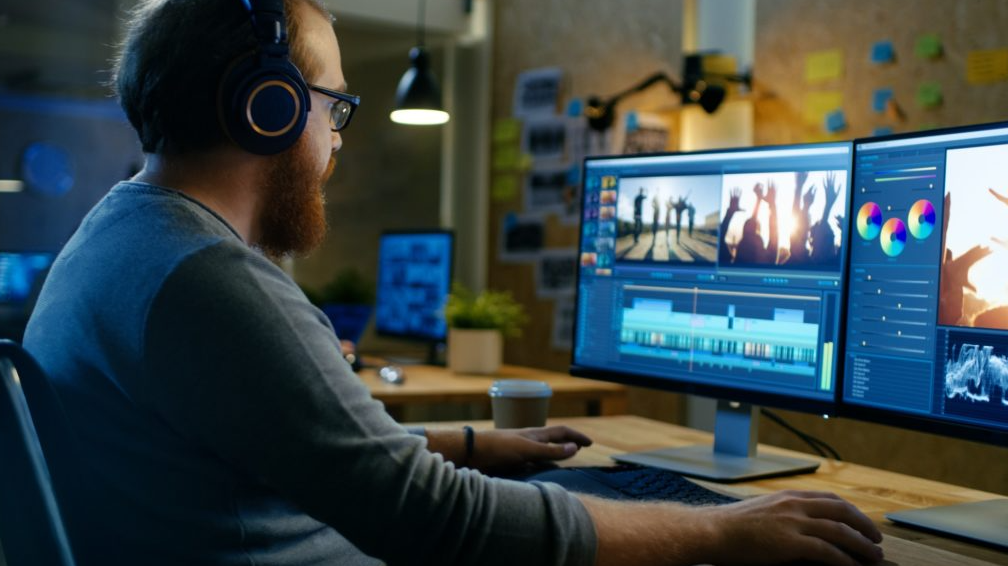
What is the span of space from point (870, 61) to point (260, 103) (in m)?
2.09

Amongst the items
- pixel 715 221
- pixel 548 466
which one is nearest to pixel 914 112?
pixel 715 221

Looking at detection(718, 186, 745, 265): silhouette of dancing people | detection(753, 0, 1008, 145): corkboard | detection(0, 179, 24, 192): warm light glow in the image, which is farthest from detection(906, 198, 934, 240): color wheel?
detection(0, 179, 24, 192): warm light glow

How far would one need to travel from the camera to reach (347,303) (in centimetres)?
311

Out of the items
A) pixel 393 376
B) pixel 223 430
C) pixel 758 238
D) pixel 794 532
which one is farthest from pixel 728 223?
pixel 393 376

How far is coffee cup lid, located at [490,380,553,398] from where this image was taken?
1540 millimetres

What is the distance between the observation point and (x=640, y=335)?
1490 mm

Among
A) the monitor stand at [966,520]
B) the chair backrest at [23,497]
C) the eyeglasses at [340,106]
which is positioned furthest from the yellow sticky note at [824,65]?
the chair backrest at [23,497]

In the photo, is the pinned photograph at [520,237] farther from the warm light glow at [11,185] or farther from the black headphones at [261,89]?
the black headphones at [261,89]

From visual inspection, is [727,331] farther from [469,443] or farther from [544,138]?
[544,138]

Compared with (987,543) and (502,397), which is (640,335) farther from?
(987,543)

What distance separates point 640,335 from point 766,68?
1613mm

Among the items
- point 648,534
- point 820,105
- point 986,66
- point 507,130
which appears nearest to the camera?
point 648,534

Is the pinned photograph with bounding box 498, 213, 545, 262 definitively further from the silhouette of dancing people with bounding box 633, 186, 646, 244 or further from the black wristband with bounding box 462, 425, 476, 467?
the black wristband with bounding box 462, 425, 476, 467

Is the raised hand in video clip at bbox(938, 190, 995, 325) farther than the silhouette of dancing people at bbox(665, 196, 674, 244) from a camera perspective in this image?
No
